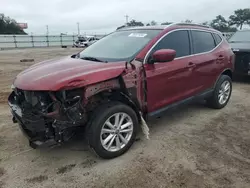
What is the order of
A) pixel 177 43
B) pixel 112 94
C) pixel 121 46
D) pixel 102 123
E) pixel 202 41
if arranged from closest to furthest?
pixel 102 123 → pixel 112 94 → pixel 121 46 → pixel 177 43 → pixel 202 41

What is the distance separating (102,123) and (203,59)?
246cm

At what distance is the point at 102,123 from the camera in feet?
9.79

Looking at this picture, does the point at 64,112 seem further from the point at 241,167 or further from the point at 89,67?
the point at 241,167

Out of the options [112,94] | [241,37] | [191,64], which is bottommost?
[112,94]

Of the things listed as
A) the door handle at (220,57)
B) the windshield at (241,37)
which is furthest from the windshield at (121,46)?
the windshield at (241,37)

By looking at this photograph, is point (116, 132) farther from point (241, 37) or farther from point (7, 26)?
point (7, 26)

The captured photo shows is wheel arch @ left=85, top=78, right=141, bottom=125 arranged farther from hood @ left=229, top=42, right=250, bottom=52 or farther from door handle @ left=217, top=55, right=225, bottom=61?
hood @ left=229, top=42, right=250, bottom=52

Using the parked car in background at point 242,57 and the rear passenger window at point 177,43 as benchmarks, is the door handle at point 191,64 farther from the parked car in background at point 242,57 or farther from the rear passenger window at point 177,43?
the parked car in background at point 242,57

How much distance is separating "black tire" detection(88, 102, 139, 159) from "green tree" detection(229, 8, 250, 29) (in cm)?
5798

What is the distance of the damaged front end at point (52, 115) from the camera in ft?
9.05

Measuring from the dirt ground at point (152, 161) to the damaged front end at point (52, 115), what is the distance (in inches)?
18.1

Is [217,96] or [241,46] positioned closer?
[217,96]

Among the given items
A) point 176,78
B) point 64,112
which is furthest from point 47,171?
point 176,78

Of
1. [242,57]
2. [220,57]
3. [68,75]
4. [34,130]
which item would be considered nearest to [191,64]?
[220,57]
